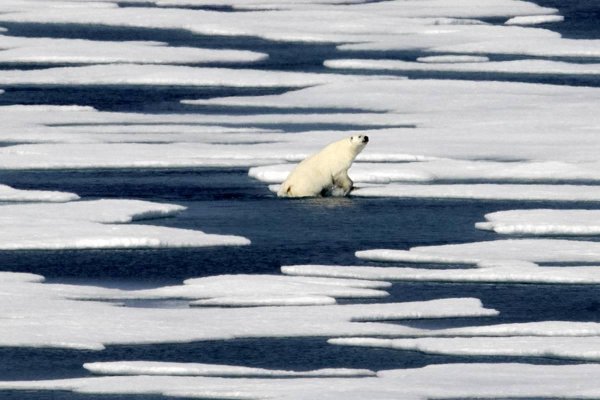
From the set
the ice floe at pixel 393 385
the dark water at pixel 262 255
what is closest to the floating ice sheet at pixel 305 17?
the dark water at pixel 262 255

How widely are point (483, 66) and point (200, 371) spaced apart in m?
13.0

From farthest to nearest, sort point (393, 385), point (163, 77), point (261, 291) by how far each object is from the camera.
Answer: point (163, 77)
point (261, 291)
point (393, 385)

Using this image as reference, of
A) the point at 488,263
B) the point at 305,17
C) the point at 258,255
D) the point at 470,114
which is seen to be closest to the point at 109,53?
the point at 305,17

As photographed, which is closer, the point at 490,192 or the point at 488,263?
the point at 488,263

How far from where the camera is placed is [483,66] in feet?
67.3

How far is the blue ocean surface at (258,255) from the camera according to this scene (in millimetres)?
8141

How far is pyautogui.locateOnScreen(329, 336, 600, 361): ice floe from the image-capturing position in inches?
319

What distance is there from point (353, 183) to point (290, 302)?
394 centimetres

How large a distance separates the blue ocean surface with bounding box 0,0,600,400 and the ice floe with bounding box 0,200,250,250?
12 centimetres

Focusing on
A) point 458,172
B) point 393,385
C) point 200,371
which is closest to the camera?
point 393,385

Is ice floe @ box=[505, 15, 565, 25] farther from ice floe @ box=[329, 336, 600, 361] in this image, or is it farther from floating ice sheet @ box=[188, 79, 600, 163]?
ice floe @ box=[329, 336, 600, 361]

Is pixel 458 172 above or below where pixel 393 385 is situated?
below

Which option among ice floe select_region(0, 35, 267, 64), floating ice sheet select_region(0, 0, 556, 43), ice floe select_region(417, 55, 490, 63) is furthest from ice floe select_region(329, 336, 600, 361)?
floating ice sheet select_region(0, 0, 556, 43)

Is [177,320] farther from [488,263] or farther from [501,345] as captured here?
[488,263]
